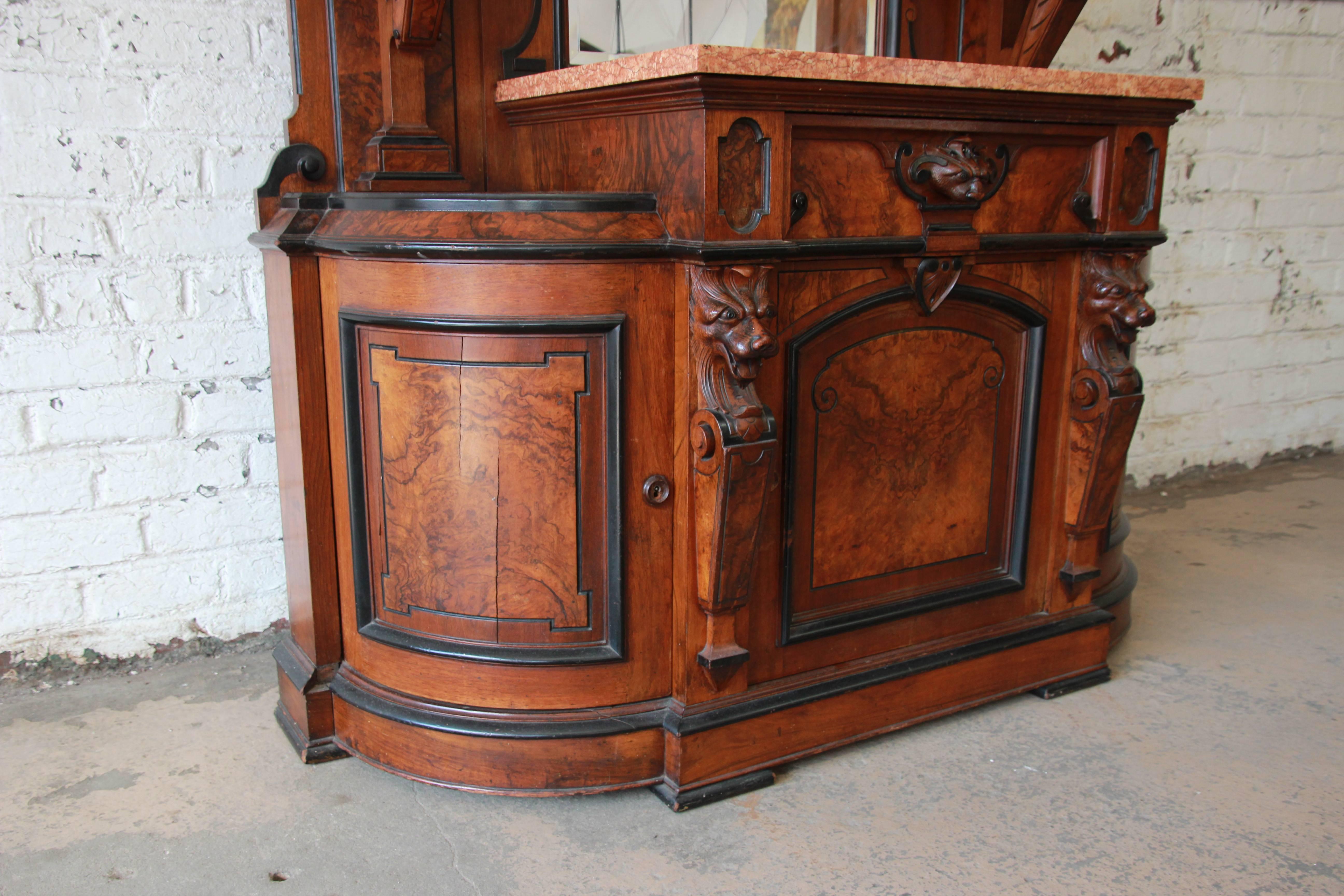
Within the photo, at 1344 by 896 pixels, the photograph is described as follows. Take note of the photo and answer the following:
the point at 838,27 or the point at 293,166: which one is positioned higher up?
the point at 838,27

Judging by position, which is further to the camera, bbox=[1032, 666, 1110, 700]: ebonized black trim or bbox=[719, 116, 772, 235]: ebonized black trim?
bbox=[1032, 666, 1110, 700]: ebonized black trim

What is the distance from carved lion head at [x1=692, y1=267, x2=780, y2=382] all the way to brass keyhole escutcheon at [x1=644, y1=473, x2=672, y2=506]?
21 centimetres

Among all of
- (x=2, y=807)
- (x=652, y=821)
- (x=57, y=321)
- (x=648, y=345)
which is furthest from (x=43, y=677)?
(x=648, y=345)

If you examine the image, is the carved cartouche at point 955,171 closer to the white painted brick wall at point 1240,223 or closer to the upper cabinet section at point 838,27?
the upper cabinet section at point 838,27

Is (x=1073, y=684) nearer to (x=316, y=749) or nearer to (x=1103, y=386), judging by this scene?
(x=1103, y=386)

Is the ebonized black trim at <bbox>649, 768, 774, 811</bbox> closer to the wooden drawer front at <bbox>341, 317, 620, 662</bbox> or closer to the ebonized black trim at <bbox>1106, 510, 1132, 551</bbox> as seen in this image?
the wooden drawer front at <bbox>341, 317, 620, 662</bbox>

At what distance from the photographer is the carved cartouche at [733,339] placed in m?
1.62

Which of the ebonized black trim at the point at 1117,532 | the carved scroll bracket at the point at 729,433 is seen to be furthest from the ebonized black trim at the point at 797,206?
the ebonized black trim at the point at 1117,532

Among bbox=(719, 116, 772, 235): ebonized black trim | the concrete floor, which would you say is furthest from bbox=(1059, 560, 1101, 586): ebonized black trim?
bbox=(719, 116, 772, 235): ebonized black trim

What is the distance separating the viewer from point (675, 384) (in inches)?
67.0

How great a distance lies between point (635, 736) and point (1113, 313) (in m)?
1.18

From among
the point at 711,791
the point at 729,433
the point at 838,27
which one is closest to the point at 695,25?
the point at 838,27

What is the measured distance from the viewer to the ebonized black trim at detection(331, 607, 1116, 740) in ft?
5.72

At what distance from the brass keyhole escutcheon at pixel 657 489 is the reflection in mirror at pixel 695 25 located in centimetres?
86
